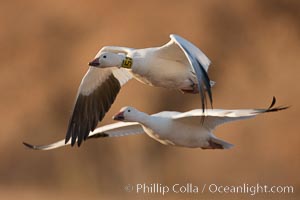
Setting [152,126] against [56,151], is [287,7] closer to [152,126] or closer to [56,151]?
[56,151]

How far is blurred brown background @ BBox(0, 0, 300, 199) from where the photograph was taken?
46.9 feet

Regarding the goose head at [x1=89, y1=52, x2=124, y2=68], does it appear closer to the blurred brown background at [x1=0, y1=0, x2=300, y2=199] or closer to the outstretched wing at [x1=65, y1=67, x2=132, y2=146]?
the outstretched wing at [x1=65, y1=67, x2=132, y2=146]

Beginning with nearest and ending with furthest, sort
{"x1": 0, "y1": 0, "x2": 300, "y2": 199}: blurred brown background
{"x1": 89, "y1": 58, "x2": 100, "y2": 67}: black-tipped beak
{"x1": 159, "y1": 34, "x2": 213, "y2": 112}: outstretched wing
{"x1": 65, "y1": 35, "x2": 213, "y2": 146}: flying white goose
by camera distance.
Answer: {"x1": 159, "y1": 34, "x2": 213, "y2": 112}: outstretched wing, {"x1": 65, "y1": 35, "x2": 213, "y2": 146}: flying white goose, {"x1": 89, "y1": 58, "x2": 100, "y2": 67}: black-tipped beak, {"x1": 0, "y1": 0, "x2": 300, "y2": 199}: blurred brown background

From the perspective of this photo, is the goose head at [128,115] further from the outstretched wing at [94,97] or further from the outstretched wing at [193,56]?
the outstretched wing at [193,56]

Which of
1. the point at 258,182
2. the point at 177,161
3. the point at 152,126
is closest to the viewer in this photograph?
the point at 152,126

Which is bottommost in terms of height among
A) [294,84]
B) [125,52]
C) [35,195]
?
[35,195]

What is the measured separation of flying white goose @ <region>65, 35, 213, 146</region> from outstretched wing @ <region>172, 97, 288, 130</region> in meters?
0.13

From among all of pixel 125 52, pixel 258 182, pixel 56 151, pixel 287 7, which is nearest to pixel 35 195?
pixel 56 151

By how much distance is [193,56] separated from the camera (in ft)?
27.7

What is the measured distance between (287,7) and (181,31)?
1.34 m

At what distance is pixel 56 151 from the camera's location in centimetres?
1503

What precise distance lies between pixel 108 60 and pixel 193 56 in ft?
2.38

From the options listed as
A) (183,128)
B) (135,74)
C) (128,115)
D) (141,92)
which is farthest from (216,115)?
(141,92)

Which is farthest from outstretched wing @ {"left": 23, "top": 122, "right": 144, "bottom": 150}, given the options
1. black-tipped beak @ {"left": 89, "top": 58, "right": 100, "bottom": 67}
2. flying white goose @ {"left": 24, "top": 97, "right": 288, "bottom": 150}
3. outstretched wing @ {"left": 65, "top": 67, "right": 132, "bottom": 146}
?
black-tipped beak @ {"left": 89, "top": 58, "right": 100, "bottom": 67}
